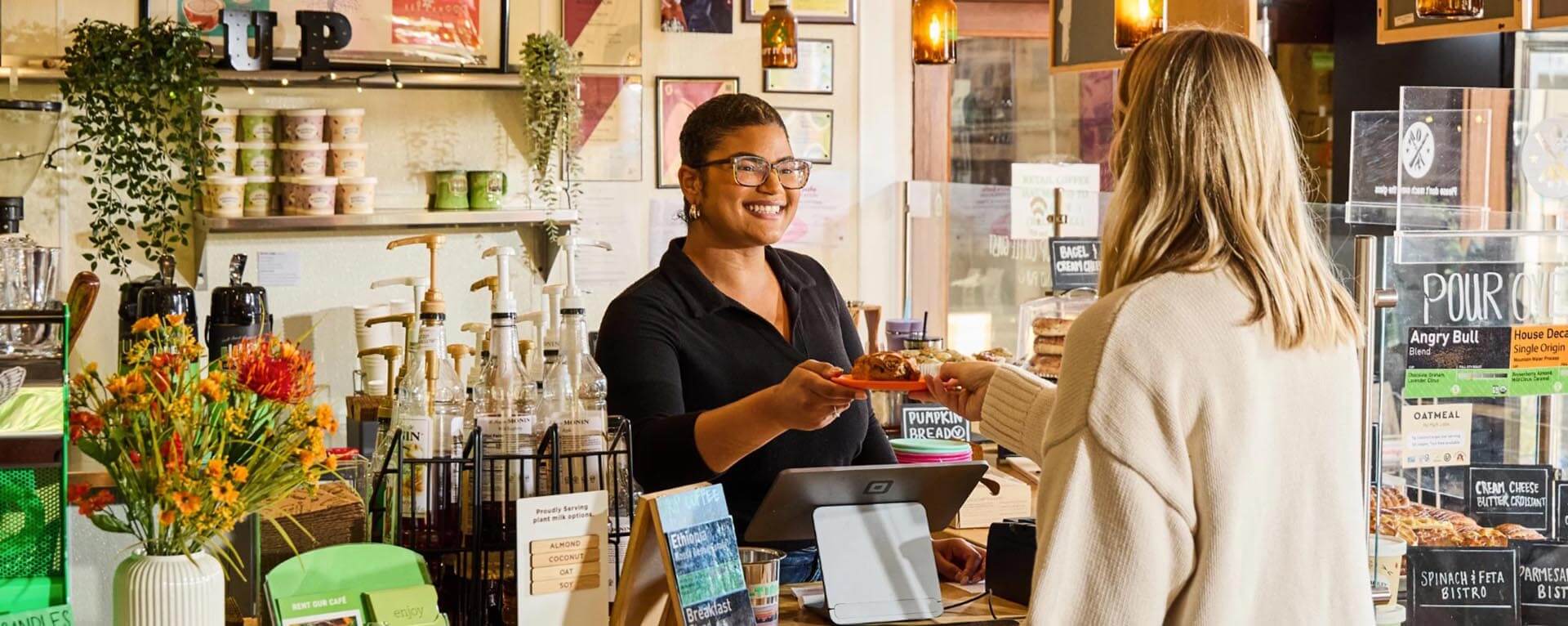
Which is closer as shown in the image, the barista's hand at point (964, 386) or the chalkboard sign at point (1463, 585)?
the barista's hand at point (964, 386)

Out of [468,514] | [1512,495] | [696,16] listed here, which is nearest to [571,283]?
[468,514]

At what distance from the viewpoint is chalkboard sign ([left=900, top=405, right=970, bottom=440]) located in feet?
10.4

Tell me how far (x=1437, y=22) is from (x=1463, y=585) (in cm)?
123

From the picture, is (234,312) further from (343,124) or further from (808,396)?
(343,124)

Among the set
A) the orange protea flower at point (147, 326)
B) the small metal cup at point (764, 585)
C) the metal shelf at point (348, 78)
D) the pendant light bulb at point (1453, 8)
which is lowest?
the small metal cup at point (764, 585)

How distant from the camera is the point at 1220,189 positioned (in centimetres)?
158

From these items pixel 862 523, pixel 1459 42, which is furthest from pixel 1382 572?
pixel 1459 42

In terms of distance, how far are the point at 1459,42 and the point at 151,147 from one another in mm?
4207

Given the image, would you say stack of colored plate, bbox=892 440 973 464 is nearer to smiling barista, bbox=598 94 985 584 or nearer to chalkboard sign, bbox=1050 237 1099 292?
smiling barista, bbox=598 94 985 584

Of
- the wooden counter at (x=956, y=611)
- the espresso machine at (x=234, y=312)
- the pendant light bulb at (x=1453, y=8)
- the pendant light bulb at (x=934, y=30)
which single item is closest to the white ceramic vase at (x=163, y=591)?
the wooden counter at (x=956, y=611)

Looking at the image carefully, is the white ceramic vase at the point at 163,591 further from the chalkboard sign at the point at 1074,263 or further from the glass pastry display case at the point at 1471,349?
the chalkboard sign at the point at 1074,263

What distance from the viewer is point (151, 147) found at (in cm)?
474

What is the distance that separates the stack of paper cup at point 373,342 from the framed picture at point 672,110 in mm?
1197

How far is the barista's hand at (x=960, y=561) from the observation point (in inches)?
86.2
